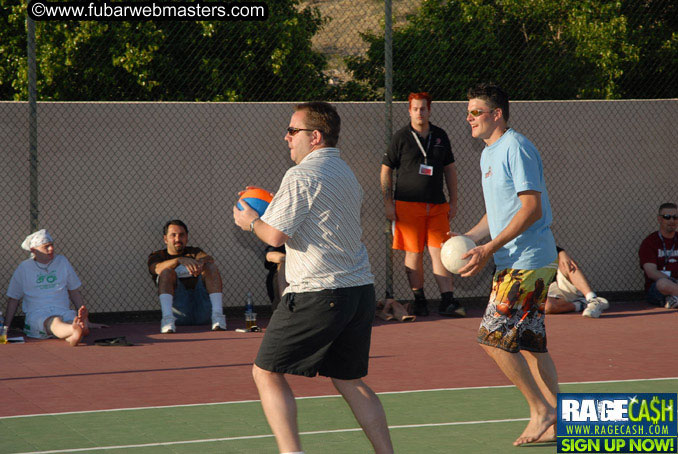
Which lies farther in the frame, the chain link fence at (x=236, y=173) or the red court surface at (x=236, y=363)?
the chain link fence at (x=236, y=173)

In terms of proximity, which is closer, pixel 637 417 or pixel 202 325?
pixel 637 417

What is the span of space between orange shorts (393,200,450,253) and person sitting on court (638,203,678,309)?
111 inches

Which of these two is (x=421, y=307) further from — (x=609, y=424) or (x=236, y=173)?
(x=609, y=424)

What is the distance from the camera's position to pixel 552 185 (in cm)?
1328

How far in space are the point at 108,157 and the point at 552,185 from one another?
567 cm

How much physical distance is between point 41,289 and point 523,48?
46.6ft


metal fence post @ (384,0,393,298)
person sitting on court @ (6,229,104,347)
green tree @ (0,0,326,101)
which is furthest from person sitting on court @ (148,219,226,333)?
green tree @ (0,0,326,101)

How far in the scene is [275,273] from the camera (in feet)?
38.0

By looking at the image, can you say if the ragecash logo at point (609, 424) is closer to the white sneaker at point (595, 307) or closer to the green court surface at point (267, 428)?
the green court surface at point (267, 428)

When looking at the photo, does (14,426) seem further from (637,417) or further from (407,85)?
(407,85)

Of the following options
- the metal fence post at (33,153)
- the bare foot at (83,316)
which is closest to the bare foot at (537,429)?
the bare foot at (83,316)

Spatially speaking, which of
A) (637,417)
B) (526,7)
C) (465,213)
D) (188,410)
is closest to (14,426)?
(188,410)

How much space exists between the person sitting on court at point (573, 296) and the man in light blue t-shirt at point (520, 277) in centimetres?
600

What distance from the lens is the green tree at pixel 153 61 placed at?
2064cm
